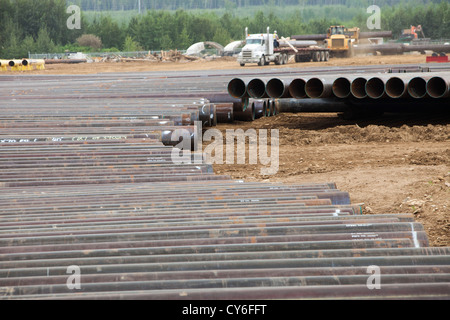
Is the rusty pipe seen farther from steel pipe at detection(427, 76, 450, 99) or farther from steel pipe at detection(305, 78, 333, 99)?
steel pipe at detection(427, 76, 450, 99)

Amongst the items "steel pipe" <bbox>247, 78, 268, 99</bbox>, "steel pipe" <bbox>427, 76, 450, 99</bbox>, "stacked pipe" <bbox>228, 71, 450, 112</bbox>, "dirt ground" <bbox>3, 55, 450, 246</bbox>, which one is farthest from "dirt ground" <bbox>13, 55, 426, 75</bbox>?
"steel pipe" <bbox>427, 76, 450, 99</bbox>

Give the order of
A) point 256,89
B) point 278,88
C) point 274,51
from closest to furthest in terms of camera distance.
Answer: point 278,88 → point 256,89 → point 274,51

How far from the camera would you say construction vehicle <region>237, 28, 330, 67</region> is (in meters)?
39.5

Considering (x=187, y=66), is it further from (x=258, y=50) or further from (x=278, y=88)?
(x=278, y=88)

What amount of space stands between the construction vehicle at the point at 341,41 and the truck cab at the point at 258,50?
766cm

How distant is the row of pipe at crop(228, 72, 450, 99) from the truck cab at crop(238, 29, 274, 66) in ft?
80.9

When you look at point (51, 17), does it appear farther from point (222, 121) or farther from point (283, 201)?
point (283, 201)

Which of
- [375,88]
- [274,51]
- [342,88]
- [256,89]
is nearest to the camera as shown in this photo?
[375,88]

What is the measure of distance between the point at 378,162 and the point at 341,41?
123 ft

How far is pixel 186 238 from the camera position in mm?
4867

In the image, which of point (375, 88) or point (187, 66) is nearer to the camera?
point (375, 88)

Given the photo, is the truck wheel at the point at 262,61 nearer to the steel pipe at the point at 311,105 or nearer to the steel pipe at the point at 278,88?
the steel pipe at the point at 311,105

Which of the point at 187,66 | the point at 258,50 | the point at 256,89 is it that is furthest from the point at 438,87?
the point at 187,66

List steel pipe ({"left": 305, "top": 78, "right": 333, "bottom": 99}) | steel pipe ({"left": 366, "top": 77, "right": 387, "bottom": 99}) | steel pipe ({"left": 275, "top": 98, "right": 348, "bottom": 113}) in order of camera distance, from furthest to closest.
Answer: steel pipe ({"left": 275, "top": 98, "right": 348, "bottom": 113})
steel pipe ({"left": 305, "top": 78, "right": 333, "bottom": 99})
steel pipe ({"left": 366, "top": 77, "right": 387, "bottom": 99})
